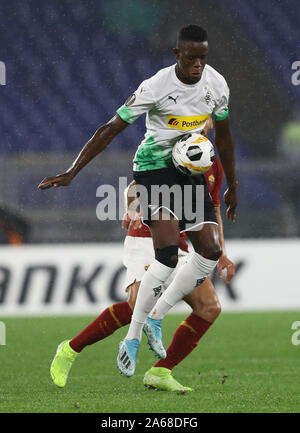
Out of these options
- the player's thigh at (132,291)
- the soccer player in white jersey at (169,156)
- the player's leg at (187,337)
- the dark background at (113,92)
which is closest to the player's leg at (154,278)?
the soccer player in white jersey at (169,156)

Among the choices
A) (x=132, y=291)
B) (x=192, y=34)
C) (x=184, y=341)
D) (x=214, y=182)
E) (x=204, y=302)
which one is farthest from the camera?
(x=132, y=291)

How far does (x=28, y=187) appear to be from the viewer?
31.3 ft

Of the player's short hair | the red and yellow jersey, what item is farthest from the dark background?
the player's short hair

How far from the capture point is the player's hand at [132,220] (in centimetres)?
470

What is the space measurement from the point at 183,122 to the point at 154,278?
74 centimetres

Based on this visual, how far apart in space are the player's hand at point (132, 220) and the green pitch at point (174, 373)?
817mm

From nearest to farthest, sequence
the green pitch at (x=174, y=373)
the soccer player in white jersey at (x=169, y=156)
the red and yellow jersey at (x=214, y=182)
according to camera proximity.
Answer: the green pitch at (x=174, y=373) → the soccer player in white jersey at (x=169, y=156) → the red and yellow jersey at (x=214, y=182)

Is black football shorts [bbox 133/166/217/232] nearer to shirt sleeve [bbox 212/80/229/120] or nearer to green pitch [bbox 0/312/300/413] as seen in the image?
shirt sleeve [bbox 212/80/229/120]

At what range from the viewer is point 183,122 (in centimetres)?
417

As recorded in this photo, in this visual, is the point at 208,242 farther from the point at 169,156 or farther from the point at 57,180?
the point at 57,180

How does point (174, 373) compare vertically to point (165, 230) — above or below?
below

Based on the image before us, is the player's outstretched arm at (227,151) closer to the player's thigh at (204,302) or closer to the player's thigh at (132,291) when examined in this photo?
the player's thigh at (204,302)

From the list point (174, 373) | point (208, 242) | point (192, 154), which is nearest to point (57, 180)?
point (192, 154)

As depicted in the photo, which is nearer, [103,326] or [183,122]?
[183,122]
